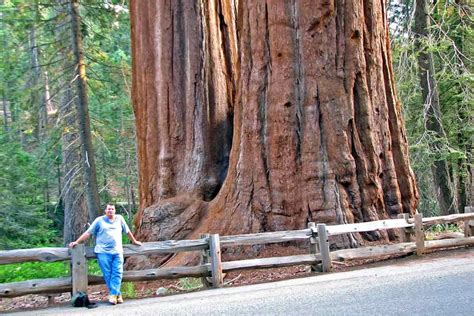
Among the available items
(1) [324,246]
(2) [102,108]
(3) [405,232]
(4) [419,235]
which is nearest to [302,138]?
(1) [324,246]

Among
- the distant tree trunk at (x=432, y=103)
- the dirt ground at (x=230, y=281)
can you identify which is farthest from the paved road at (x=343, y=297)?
the distant tree trunk at (x=432, y=103)

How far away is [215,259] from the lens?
939cm

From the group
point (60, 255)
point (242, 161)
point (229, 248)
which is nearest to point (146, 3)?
point (242, 161)

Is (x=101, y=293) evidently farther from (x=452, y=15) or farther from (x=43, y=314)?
(x=452, y=15)

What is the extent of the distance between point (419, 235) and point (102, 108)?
21471mm

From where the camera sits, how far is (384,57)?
12.3 meters

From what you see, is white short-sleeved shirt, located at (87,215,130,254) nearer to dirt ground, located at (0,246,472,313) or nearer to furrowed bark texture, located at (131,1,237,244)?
dirt ground, located at (0,246,472,313)

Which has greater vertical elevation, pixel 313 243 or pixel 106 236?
pixel 106 236

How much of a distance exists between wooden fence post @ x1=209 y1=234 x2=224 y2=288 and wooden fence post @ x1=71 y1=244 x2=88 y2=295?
202 centimetres

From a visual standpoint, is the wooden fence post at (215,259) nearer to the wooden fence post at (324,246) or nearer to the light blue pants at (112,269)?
the light blue pants at (112,269)

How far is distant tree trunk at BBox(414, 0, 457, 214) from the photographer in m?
18.6

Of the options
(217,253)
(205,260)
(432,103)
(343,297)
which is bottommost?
(343,297)

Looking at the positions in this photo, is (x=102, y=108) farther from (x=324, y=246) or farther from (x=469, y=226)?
(x=324, y=246)

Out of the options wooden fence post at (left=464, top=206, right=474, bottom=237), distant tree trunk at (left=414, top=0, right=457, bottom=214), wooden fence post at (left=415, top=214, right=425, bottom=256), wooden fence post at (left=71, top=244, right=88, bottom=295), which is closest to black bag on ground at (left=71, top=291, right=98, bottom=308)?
wooden fence post at (left=71, top=244, right=88, bottom=295)
